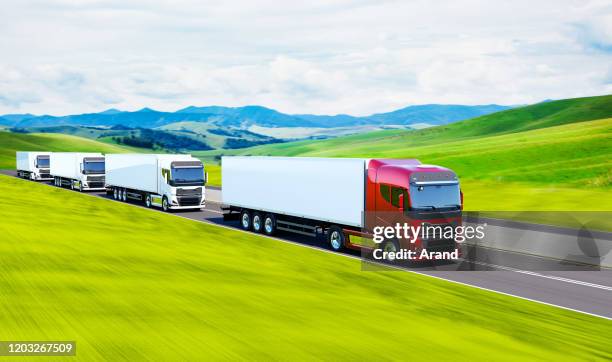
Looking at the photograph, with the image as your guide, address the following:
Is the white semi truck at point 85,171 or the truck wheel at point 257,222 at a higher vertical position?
the white semi truck at point 85,171

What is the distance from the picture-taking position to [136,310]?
875 centimetres

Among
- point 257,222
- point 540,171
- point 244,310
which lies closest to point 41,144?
point 540,171

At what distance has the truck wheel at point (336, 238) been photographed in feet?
69.1

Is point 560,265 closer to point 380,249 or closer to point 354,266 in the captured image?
point 380,249

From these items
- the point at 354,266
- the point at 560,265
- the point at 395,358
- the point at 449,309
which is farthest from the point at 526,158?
the point at 395,358

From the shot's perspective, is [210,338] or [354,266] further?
[354,266]

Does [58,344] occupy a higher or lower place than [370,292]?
A: higher

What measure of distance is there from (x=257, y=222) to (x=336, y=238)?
216 inches

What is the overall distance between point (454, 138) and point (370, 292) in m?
152

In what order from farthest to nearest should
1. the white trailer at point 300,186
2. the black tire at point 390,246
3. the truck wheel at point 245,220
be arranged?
the truck wheel at point 245,220 → the white trailer at point 300,186 → the black tire at point 390,246

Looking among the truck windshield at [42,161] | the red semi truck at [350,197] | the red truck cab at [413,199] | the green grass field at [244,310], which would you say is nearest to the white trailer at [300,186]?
the red semi truck at [350,197]

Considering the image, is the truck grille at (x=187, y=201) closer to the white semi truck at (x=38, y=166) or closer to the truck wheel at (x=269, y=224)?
the truck wheel at (x=269, y=224)

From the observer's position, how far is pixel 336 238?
21.4 meters

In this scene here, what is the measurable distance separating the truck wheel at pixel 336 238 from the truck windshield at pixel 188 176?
14.2 metres
